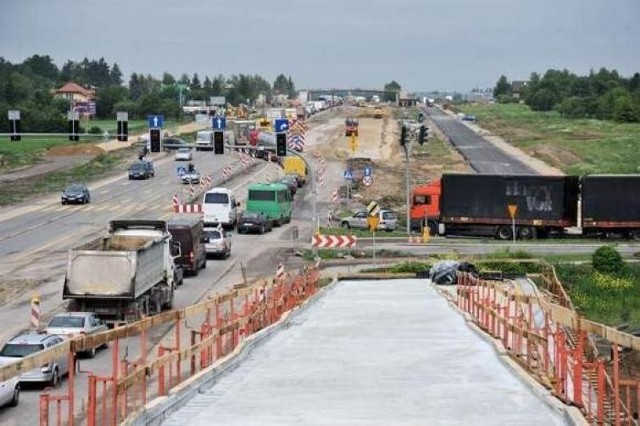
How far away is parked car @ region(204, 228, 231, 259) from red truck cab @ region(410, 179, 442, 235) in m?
15.9

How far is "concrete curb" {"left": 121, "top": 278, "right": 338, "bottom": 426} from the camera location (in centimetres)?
1264

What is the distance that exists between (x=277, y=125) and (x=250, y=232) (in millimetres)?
9741

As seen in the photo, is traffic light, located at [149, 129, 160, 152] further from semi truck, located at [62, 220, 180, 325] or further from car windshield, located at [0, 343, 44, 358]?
car windshield, located at [0, 343, 44, 358]

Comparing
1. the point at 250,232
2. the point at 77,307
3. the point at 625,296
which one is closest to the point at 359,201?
the point at 250,232

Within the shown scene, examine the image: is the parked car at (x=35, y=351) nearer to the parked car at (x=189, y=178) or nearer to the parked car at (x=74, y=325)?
the parked car at (x=74, y=325)

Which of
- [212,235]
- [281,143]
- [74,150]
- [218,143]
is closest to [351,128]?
[74,150]

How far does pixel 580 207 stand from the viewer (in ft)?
207

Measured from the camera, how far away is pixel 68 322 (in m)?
29.2

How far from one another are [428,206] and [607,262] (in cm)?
1940

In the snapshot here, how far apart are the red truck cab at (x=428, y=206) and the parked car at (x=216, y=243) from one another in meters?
15.9

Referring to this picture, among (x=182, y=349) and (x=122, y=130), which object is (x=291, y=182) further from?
(x=182, y=349)

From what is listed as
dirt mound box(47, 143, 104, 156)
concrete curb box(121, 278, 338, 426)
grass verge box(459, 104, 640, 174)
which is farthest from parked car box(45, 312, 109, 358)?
dirt mound box(47, 143, 104, 156)

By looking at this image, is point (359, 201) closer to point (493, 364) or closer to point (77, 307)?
point (77, 307)

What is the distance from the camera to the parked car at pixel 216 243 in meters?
52.2
